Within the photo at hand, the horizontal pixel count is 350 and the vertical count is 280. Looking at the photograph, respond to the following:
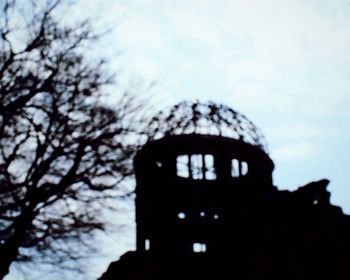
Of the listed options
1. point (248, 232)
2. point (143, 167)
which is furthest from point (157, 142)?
point (248, 232)

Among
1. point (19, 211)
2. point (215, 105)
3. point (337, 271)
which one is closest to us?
point (19, 211)

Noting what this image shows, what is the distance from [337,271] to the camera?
1501 cm

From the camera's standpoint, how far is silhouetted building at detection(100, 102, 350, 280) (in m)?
15.1

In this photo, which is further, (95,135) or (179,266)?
(179,266)

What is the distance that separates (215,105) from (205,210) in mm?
5501

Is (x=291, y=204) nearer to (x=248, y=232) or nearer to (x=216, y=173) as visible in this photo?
(x=248, y=232)

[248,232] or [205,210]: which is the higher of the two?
[205,210]

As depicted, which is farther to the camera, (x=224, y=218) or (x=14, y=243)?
(x=224, y=218)

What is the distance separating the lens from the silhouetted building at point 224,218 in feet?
49.7

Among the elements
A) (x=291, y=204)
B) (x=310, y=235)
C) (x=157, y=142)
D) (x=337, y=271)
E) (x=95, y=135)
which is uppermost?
→ (x=157, y=142)

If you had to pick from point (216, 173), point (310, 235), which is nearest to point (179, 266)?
point (216, 173)

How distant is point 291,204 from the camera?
1527 cm

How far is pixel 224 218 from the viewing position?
19.3 meters

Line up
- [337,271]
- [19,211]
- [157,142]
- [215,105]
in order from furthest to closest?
[157,142] < [215,105] < [337,271] < [19,211]
